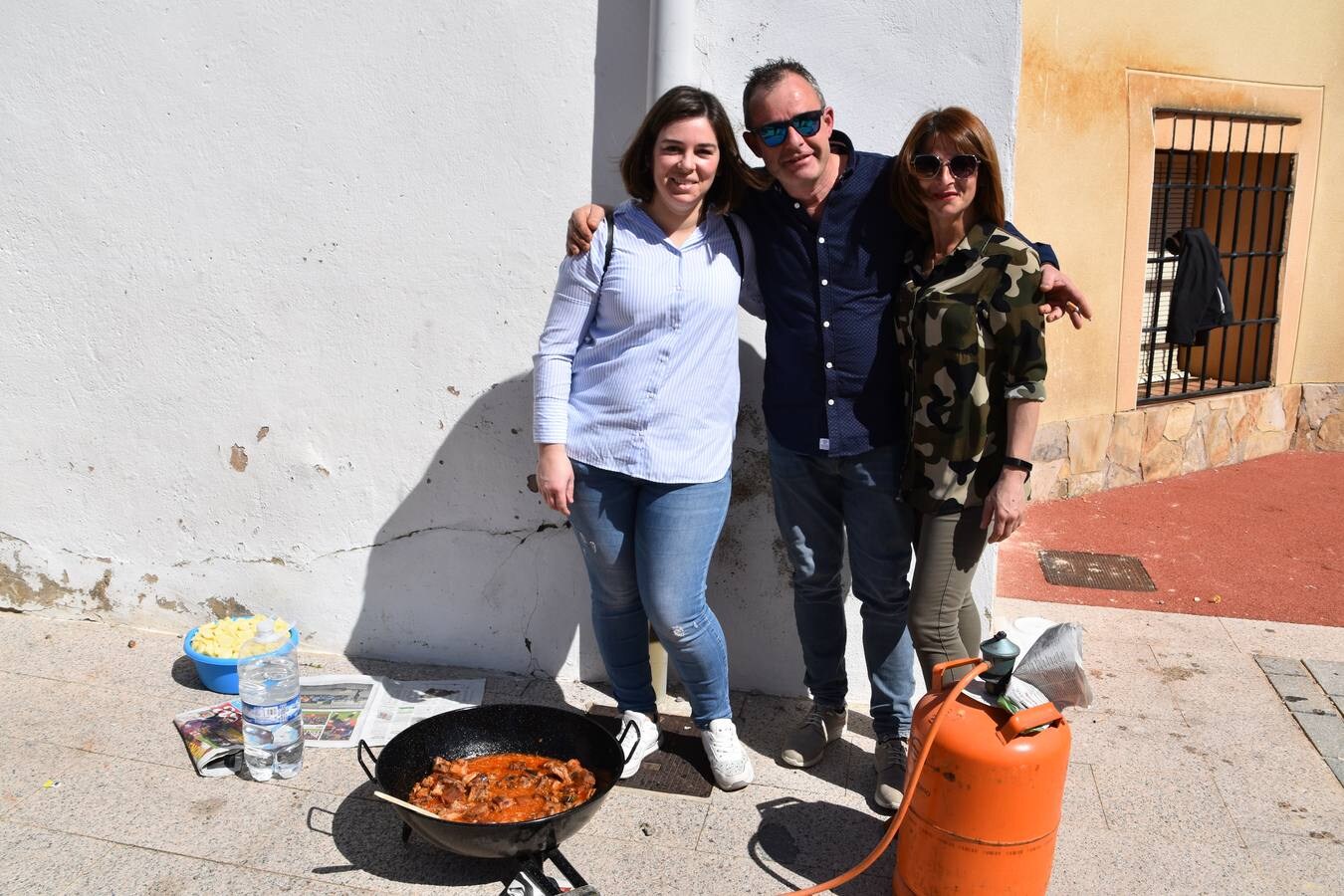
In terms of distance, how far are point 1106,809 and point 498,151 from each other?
2885 millimetres

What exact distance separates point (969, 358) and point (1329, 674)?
256 centimetres

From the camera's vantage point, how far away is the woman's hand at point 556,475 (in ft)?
10.2

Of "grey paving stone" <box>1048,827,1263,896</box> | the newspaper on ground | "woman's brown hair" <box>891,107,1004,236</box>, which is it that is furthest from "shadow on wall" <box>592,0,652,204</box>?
"grey paving stone" <box>1048,827,1263,896</box>

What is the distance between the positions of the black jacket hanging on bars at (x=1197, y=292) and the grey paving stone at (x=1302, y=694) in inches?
170

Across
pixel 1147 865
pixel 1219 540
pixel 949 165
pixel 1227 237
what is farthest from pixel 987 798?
pixel 1227 237

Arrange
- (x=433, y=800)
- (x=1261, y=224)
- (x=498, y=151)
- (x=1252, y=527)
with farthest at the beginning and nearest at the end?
(x=1261, y=224) < (x=1252, y=527) < (x=498, y=151) < (x=433, y=800)

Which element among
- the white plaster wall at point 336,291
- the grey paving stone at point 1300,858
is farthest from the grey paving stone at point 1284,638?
the white plaster wall at point 336,291

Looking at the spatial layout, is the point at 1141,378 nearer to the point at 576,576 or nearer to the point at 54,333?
the point at 576,576

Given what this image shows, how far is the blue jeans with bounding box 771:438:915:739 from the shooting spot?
3.11 meters

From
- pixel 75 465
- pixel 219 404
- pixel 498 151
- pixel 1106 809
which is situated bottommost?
pixel 1106 809

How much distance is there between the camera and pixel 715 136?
2.98 m

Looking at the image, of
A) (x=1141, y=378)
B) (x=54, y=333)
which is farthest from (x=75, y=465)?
(x=1141, y=378)

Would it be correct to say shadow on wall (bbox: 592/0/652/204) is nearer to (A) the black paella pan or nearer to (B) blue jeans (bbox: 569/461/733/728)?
(B) blue jeans (bbox: 569/461/733/728)

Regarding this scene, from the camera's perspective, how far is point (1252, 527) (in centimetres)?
669
